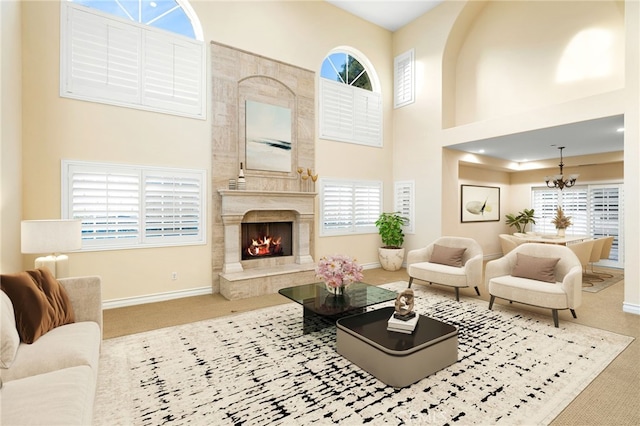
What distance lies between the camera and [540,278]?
12.9 ft

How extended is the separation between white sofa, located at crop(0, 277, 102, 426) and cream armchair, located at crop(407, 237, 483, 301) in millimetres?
4129

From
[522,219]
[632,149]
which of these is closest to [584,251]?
[632,149]

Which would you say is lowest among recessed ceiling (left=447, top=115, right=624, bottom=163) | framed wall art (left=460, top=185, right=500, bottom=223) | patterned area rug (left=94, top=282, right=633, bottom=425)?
patterned area rug (left=94, top=282, right=633, bottom=425)

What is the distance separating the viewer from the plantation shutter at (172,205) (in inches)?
181

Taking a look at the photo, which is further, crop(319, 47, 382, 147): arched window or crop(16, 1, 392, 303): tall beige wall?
crop(319, 47, 382, 147): arched window

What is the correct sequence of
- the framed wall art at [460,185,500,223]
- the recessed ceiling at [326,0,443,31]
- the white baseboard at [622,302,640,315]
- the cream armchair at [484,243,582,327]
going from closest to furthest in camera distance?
the cream armchair at [484,243,582,327]
the white baseboard at [622,302,640,315]
the recessed ceiling at [326,0,443,31]
the framed wall art at [460,185,500,223]

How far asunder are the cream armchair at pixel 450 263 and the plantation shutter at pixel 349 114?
2.90 m

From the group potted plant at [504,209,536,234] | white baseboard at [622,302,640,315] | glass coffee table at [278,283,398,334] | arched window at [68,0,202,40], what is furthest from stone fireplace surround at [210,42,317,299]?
potted plant at [504,209,536,234]

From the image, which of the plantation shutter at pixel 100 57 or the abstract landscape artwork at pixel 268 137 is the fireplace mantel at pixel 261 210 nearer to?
the abstract landscape artwork at pixel 268 137

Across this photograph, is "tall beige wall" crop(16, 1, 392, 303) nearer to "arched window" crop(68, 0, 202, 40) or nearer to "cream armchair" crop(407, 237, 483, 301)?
"arched window" crop(68, 0, 202, 40)

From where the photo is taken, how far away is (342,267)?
11.0ft

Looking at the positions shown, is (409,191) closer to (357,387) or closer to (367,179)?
(367,179)

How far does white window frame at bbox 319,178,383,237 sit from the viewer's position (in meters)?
6.43

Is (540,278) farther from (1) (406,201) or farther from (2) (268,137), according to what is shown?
(2) (268,137)
